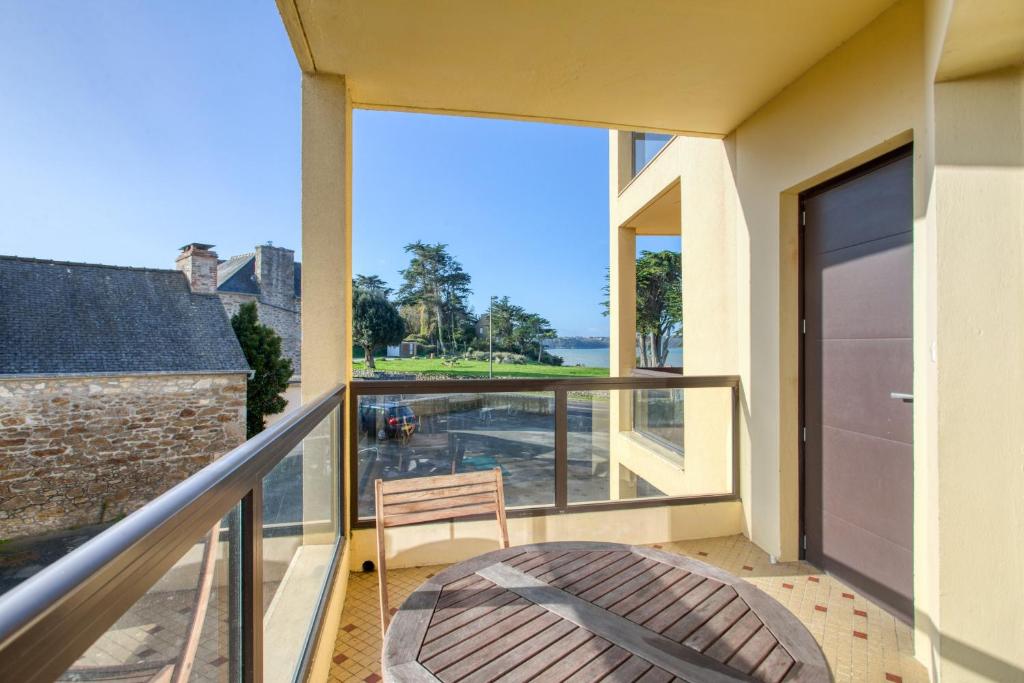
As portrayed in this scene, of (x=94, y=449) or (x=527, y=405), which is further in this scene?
(x=94, y=449)

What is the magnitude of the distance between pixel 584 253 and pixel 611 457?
27.3 meters

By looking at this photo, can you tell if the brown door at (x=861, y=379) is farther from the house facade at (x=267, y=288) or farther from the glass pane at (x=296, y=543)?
the house facade at (x=267, y=288)

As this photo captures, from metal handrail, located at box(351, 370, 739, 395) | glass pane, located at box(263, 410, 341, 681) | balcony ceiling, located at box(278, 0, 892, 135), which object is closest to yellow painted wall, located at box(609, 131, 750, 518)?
metal handrail, located at box(351, 370, 739, 395)

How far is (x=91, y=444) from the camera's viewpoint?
14164 mm

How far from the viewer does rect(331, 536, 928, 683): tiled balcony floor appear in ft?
7.34

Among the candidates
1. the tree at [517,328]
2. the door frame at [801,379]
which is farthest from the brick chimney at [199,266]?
the door frame at [801,379]

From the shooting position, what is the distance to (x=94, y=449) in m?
14.5

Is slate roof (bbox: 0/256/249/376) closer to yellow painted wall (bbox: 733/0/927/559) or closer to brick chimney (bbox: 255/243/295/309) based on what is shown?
brick chimney (bbox: 255/243/295/309)

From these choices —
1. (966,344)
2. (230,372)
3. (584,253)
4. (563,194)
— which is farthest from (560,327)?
(966,344)

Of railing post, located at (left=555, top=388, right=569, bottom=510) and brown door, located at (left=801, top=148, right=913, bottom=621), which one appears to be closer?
brown door, located at (left=801, top=148, right=913, bottom=621)

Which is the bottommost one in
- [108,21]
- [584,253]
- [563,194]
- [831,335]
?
[831,335]

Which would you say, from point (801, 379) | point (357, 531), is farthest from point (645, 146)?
point (357, 531)

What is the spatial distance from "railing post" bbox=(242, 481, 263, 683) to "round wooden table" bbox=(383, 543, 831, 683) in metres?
0.29

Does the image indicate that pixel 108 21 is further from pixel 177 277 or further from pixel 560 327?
pixel 560 327
